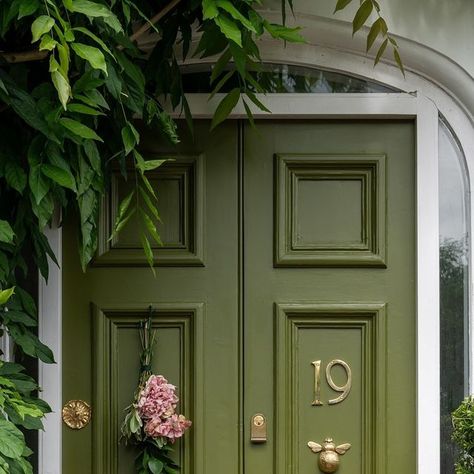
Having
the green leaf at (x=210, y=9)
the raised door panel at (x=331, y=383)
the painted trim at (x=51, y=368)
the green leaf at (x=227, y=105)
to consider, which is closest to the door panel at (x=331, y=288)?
the raised door panel at (x=331, y=383)

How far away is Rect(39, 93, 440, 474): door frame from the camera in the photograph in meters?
2.97

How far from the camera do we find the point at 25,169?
93.8 inches

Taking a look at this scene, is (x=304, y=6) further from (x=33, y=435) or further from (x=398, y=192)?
(x=33, y=435)

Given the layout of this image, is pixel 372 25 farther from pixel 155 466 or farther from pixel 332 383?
pixel 155 466

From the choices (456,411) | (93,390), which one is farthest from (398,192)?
(93,390)

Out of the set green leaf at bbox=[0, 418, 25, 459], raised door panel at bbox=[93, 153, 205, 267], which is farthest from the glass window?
green leaf at bbox=[0, 418, 25, 459]

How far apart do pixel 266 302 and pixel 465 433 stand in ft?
2.47

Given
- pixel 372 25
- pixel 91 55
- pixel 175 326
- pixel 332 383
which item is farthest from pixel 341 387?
pixel 91 55

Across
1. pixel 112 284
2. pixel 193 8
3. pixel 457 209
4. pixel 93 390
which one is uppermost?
pixel 193 8

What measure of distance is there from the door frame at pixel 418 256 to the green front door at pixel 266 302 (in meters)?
0.04

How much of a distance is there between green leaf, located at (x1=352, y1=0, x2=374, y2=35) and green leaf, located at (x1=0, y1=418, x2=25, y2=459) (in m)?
1.51

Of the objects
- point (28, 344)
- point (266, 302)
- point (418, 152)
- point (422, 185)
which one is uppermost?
point (418, 152)

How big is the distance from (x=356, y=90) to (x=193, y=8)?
760 millimetres

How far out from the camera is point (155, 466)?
9.55ft
